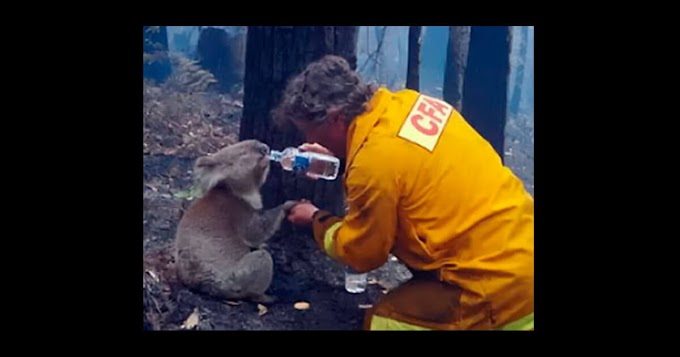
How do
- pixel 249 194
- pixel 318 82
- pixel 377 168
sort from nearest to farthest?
pixel 377 168 → pixel 318 82 → pixel 249 194

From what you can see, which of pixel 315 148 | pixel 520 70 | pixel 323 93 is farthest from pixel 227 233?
pixel 520 70

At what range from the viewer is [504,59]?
9.57ft

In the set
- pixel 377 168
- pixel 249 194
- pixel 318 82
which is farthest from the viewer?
pixel 249 194

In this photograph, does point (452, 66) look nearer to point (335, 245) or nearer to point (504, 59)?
point (504, 59)

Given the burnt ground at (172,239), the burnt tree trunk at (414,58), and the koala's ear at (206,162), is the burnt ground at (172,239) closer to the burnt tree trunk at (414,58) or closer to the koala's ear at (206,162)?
the koala's ear at (206,162)

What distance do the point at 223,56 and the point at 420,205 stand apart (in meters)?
1.04

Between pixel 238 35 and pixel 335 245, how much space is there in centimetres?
97

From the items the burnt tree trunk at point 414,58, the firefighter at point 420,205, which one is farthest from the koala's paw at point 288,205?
the burnt tree trunk at point 414,58

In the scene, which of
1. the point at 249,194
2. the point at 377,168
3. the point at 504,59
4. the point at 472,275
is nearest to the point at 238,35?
the point at 249,194

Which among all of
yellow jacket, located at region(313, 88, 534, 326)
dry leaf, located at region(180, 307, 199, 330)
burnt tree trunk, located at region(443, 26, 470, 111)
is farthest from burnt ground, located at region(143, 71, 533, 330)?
burnt tree trunk, located at region(443, 26, 470, 111)

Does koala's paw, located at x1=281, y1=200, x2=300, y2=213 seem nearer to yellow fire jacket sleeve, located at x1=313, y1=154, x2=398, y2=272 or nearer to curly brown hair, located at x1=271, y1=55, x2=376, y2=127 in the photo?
yellow fire jacket sleeve, located at x1=313, y1=154, x2=398, y2=272

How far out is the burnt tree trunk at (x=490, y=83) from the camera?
2.90 m

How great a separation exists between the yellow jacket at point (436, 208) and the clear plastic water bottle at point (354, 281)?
0.22ft

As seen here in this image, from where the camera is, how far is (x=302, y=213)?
2941 mm
